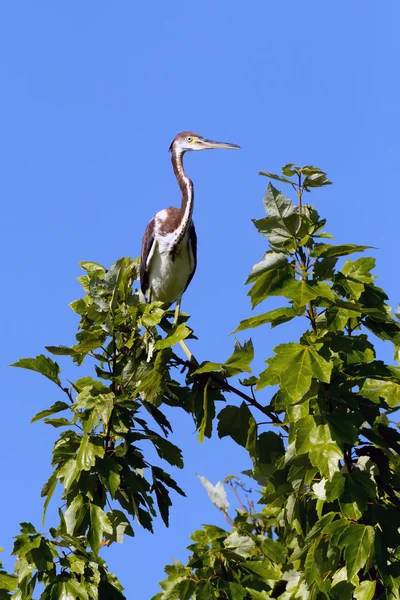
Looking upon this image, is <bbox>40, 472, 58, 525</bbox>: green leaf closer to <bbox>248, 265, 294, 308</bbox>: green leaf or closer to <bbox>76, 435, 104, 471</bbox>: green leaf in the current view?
<bbox>76, 435, 104, 471</bbox>: green leaf

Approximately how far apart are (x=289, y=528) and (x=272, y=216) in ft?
5.52

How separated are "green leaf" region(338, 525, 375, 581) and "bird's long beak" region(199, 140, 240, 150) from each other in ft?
18.4

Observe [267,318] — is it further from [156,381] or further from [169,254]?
[169,254]

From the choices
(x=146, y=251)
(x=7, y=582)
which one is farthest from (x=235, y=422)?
(x=146, y=251)

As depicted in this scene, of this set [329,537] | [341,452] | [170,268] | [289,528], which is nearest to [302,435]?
[341,452]

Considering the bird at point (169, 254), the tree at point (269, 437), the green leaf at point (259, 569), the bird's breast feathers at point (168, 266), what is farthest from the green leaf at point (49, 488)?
the bird's breast feathers at point (168, 266)

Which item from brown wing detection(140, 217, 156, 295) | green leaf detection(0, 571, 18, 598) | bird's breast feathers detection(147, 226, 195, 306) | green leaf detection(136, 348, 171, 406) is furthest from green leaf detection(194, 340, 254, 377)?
brown wing detection(140, 217, 156, 295)

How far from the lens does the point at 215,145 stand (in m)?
8.76

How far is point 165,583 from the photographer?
13.5 ft

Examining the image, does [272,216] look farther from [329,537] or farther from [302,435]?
[329,537]

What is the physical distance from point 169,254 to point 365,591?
13.8ft

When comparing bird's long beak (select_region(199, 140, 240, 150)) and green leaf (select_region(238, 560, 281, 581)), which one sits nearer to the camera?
green leaf (select_region(238, 560, 281, 581))

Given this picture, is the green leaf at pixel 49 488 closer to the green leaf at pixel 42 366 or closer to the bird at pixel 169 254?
the green leaf at pixel 42 366

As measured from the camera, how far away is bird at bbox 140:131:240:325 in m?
7.57
